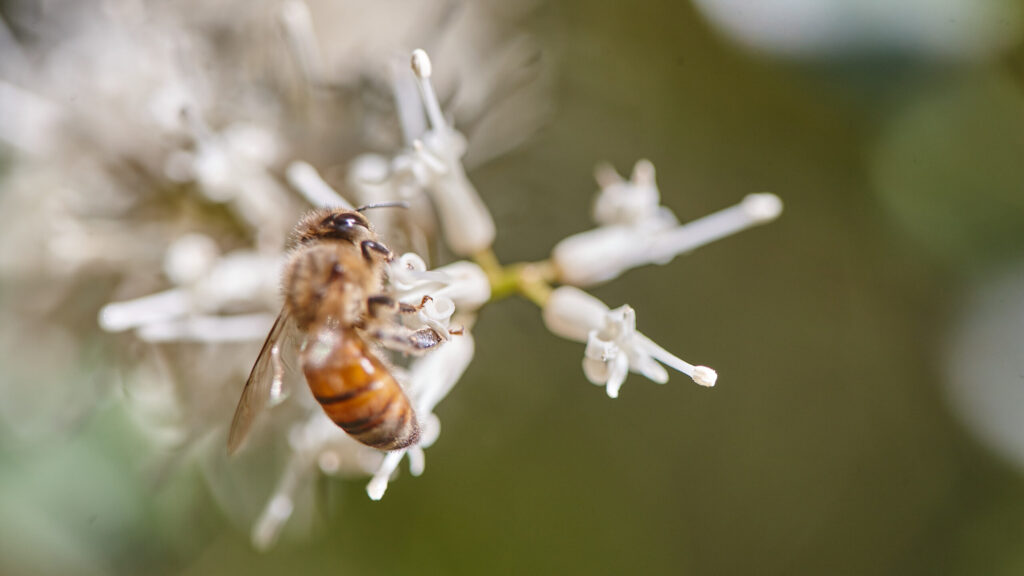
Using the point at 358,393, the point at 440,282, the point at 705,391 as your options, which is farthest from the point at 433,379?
the point at 705,391

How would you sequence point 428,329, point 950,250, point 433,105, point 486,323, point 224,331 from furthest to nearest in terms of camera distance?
point 486,323 < point 950,250 < point 224,331 < point 433,105 < point 428,329

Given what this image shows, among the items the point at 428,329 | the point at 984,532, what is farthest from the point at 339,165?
the point at 984,532

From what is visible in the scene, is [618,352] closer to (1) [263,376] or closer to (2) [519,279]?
(2) [519,279]

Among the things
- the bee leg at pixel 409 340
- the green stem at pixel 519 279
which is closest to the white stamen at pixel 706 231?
the green stem at pixel 519 279

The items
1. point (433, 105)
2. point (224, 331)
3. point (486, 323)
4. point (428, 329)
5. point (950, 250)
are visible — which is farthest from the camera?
point (486, 323)

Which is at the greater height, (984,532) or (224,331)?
(224,331)

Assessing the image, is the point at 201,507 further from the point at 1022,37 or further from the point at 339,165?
the point at 1022,37

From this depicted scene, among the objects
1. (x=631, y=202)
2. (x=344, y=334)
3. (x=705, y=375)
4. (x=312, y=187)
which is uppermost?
(x=312, y=187)
